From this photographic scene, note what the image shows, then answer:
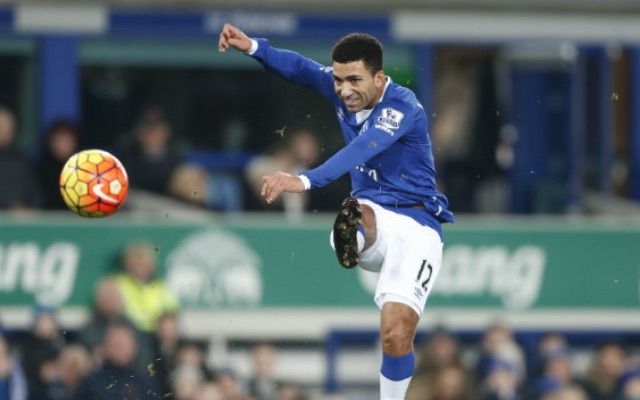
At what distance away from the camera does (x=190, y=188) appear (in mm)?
18297

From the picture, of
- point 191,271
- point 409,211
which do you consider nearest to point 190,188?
point 191,271

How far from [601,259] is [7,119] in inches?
209

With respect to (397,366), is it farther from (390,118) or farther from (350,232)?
(390,118)

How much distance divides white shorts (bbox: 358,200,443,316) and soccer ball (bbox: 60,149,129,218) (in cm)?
174

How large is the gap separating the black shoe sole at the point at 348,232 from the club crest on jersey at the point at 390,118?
0.55 metres

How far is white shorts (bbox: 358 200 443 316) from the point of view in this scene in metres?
12.9

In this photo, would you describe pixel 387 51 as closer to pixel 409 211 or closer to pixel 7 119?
pixel 7 119

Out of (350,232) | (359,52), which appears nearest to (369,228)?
(350,232)

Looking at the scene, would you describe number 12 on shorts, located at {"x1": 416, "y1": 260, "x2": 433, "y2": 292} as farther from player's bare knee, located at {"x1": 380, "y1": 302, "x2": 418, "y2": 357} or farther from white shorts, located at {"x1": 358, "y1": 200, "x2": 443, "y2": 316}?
player's bare knee, located at {"x1": 380, "y1": 302, "x2": 418, "y2": 357}

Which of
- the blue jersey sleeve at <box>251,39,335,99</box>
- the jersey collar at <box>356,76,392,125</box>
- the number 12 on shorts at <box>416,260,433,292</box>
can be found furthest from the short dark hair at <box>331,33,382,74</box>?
the number 12 on shorts at <box>416,260,433,292</box>

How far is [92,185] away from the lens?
544 inches

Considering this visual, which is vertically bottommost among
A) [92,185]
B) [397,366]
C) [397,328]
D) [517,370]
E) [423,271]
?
[517,370]

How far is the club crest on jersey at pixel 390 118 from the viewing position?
12492 mm

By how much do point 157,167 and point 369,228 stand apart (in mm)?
5467
